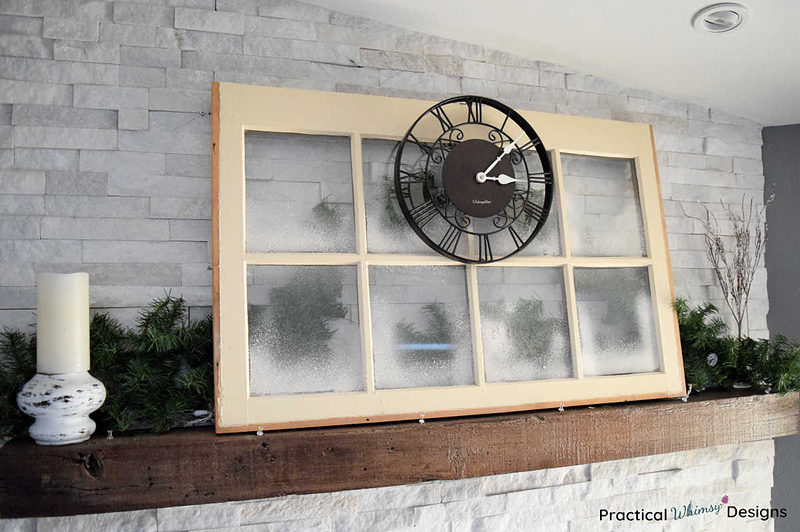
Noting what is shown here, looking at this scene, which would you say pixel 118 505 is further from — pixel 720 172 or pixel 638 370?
pixel 720 172

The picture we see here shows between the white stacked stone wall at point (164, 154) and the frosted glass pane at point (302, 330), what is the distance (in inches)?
6.7

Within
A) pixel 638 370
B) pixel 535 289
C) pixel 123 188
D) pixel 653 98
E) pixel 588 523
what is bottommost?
pixel 588 523

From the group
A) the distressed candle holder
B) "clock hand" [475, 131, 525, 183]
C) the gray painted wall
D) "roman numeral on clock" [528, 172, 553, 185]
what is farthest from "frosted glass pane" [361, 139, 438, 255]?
the gray painted wall

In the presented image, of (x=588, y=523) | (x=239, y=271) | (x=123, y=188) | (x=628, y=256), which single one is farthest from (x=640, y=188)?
(x=123, y=188)

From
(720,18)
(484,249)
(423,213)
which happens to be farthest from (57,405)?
(720,18)

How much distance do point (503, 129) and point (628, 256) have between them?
538 millimetres

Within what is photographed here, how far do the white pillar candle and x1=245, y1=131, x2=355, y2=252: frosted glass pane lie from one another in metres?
0.41

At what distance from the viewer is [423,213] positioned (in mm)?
1710

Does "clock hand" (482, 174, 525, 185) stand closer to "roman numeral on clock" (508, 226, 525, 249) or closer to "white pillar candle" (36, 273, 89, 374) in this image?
"roman numeral on clock" (508, 226, 525, 249)

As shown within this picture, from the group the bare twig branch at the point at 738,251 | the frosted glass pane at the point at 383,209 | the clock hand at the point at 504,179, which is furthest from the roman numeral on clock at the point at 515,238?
the bare twig branch at the point at 738,251

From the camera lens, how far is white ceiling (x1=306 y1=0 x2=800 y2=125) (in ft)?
5.65

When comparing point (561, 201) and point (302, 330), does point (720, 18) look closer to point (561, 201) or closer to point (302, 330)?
point (561, 201)

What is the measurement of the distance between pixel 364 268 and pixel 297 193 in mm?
254

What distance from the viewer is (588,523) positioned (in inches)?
72.5
